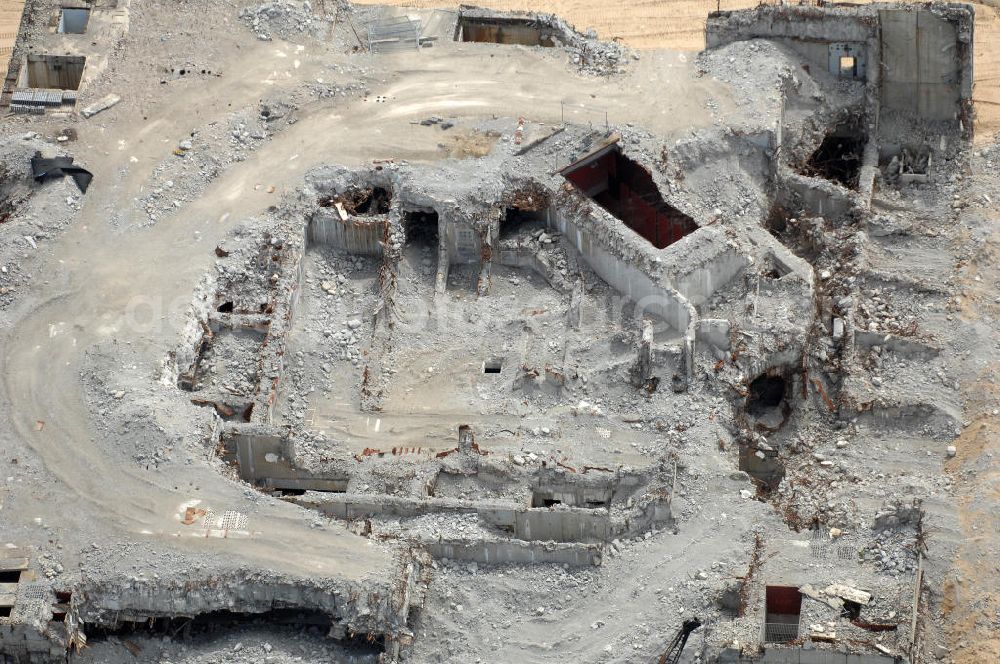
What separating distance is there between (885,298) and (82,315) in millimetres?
22714

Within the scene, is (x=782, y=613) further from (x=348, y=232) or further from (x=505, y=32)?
(x=505, y=32)

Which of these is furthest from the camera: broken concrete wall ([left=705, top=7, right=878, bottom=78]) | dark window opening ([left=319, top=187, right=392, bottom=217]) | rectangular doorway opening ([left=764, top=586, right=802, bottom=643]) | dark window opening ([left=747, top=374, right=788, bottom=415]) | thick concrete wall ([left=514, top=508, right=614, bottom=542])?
broken concrete wall ([left=705, top=7, right=878, bottom=78])

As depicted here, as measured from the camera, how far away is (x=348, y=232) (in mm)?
64688

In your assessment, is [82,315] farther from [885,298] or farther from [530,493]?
[885,298]

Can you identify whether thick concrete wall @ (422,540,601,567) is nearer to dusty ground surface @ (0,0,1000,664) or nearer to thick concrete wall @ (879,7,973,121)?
dusty ground surface @ (0,0,1000,664)

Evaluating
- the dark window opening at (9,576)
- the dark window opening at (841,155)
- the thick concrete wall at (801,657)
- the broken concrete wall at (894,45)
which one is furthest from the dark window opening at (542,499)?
the broken concrete wall at (894,45)

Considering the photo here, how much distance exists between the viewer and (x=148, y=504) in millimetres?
55094

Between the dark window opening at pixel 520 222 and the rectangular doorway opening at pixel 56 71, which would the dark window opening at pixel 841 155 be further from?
the rectangular doorway opening at pixel 56 71

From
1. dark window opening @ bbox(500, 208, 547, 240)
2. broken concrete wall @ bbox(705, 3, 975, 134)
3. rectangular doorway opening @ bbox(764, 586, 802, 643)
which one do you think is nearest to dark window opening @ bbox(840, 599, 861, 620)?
rectangular doorway opening @ bbox(764, 586, 802, 643)

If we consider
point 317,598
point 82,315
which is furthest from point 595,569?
point 82,315

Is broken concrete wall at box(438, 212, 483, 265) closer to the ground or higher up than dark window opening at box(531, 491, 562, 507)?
higher up

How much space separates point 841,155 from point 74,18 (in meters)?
25.0

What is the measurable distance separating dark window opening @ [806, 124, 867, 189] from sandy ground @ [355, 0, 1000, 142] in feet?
21.7

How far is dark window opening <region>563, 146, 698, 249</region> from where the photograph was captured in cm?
6425
